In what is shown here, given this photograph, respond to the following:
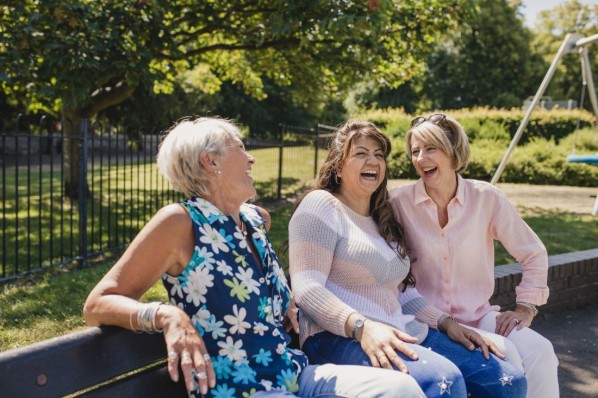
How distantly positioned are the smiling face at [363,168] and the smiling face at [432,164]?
25 centimetres

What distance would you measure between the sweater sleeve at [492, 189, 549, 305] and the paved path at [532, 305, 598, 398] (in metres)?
1.04

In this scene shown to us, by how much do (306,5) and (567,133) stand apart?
13538mm

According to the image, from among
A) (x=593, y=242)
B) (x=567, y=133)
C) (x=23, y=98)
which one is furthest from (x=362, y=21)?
(x=567, y=133)

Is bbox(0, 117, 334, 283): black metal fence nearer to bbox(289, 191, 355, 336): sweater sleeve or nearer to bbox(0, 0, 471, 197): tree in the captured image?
bbox(0, 0, 471, 197): tree

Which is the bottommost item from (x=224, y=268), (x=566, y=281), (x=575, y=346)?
(x=575, y=346)

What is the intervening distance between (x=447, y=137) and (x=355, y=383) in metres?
1.42

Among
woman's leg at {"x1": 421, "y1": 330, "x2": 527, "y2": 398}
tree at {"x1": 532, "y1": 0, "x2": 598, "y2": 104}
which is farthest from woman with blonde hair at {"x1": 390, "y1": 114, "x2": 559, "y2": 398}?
tree at {"x1": 532, "y1": 0, "x2": 598, "y2": 104}

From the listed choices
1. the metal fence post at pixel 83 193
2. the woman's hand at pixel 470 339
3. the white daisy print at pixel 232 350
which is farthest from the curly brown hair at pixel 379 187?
the metal fence post at pixel 83 193

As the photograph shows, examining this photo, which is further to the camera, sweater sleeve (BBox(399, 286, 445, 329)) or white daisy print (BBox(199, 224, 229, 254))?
sweater sleeve (BBox(399, 286, 445, 329))

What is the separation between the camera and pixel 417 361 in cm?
223

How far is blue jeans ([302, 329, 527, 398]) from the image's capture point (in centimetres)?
218

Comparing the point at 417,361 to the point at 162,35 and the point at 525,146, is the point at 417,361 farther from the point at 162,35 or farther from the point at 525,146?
the point at 525,146

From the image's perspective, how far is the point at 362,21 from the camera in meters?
7.08

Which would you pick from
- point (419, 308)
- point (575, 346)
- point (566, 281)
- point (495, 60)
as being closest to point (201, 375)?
point (419, 308)
